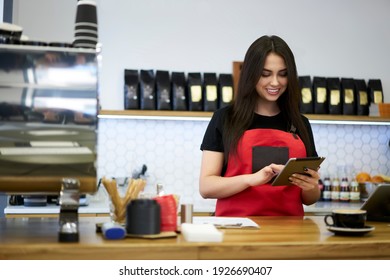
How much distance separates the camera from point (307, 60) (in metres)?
4.65

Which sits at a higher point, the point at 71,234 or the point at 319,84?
the point at 319,84

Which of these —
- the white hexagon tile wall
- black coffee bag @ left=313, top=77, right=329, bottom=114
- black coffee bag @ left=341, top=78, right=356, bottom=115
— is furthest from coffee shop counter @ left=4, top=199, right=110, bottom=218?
black coffee bag @ left=341, top=78, right=356, bottom=115

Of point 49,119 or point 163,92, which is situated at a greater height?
point 163,92

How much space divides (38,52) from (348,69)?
3499mm

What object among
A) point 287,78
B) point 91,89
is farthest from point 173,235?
point 287,78

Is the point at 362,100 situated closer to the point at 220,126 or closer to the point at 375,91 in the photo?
the point at 375,91

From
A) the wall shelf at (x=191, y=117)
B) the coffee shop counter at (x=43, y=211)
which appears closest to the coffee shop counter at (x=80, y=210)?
the coffee shop counter at (x=43, y=211)

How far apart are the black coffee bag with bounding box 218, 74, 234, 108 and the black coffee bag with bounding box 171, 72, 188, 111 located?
0.86ft

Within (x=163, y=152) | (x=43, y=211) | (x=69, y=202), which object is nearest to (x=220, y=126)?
(x=69, y=202)

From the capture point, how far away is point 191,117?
167 inches

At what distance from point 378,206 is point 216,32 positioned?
8.21 feet

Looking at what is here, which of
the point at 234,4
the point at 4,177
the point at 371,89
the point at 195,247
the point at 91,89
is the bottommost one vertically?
the point at 195,247

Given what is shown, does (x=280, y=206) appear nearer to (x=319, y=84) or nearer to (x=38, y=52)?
(x=38, y=52)

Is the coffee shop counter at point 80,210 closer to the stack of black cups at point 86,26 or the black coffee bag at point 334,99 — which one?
the black coffee bag at point 334,99
